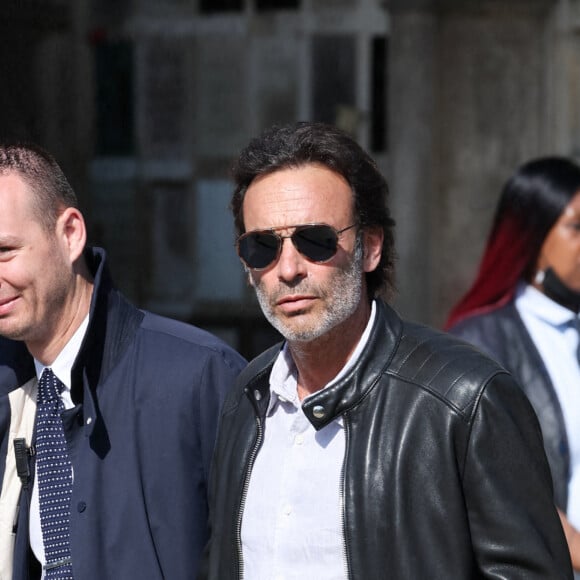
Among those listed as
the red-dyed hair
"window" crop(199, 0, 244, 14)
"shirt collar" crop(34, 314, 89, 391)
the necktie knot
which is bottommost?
the necktie knot

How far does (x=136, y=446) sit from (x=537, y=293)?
149cm

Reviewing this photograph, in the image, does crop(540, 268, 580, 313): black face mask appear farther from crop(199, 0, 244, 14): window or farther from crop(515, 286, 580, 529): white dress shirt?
crop(199, 0, 244, 14): window

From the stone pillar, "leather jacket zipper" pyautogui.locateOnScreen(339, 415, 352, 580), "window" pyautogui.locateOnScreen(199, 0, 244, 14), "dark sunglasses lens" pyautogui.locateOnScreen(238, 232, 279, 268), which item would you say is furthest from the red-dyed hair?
"window" pyautogui.locateOnScreen(199, 0, 244, 14)

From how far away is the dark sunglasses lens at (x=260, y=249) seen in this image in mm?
2428

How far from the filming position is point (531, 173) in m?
3.80

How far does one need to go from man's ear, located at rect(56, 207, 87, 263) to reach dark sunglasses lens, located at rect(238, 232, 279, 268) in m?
0.59

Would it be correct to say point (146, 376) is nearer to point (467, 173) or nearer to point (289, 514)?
point (289, 514)

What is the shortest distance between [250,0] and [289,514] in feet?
20.9

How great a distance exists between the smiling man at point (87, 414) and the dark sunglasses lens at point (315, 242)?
23.9 inches

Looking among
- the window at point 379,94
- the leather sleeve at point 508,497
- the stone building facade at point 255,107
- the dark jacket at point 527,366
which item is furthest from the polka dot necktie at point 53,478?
the window at point 379,94

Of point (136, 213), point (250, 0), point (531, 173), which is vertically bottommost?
point (136, 213)

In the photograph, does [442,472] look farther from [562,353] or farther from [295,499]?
[562,353]

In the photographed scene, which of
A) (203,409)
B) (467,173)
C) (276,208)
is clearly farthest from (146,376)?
(467,173)

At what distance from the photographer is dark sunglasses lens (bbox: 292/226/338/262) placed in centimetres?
238
